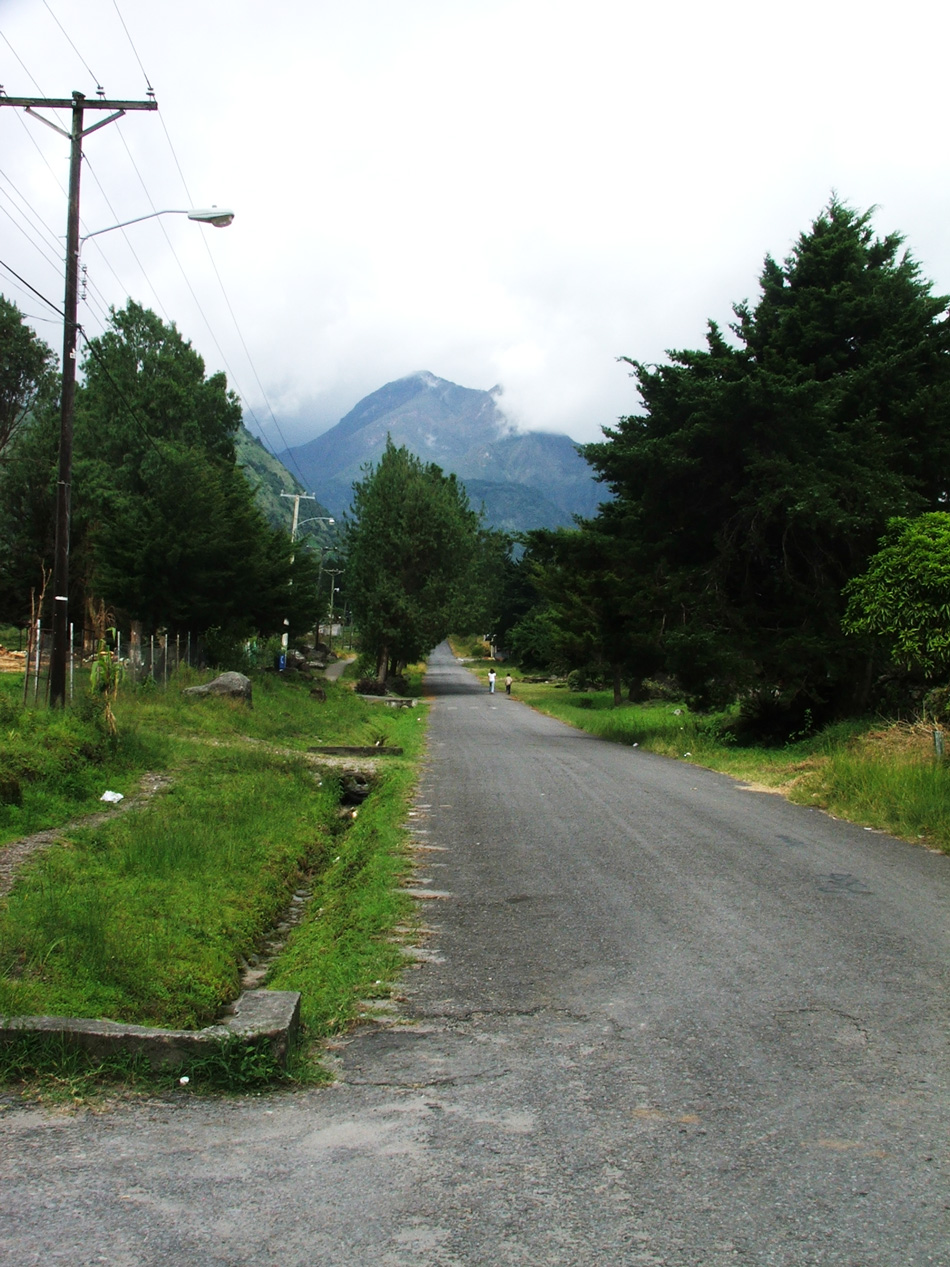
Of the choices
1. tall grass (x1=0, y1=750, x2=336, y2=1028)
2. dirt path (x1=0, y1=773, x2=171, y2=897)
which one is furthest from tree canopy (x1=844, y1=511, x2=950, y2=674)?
dirt path (x1=0, y1=773, x2=171, y2=897)

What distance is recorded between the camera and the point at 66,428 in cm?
1694

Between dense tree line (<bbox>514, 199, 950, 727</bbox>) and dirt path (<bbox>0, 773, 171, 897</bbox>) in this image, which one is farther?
dense tree line (<bbox>514, 199, 950, 727</bbox>)

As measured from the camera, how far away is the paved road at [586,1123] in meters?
2.99

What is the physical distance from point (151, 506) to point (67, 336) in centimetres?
1486

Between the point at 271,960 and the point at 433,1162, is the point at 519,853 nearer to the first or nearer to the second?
the point at 271,960

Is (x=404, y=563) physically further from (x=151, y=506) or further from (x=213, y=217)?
(x=213, y=217)

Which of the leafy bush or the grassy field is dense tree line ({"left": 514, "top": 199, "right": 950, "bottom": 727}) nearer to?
the grassy field

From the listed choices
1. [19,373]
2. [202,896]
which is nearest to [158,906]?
[202,896]

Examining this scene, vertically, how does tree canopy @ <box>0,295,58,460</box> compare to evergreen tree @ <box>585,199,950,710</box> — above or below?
above

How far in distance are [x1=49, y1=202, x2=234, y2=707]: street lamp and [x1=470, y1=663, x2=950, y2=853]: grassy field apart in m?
11.1

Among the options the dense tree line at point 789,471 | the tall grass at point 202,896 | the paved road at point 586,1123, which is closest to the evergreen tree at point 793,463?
the dense tree line at point 789,471

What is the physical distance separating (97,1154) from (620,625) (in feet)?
80.3

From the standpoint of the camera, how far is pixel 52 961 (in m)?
5.47

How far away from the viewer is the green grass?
1128 cm
